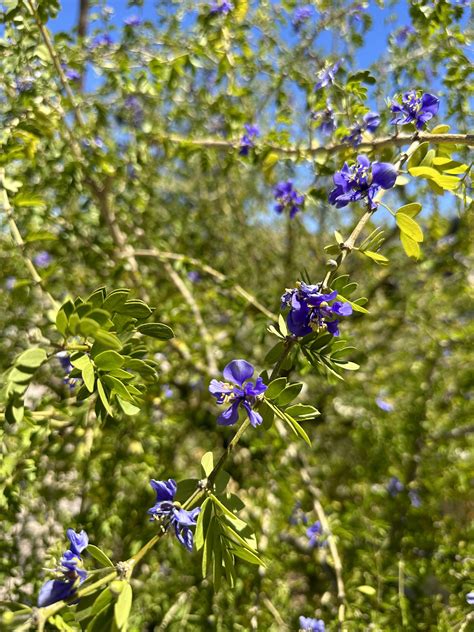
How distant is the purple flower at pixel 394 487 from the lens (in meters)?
2.16

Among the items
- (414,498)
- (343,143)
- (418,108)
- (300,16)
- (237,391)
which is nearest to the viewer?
(237,391)

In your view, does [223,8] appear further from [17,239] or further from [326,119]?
[17,239]

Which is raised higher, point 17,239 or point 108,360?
point 108,360

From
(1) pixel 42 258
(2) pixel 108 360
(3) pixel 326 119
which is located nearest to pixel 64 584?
(2) pixel 108 360

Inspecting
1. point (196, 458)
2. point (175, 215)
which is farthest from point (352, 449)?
point (175, 215)

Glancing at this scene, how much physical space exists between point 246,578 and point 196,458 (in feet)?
3.64

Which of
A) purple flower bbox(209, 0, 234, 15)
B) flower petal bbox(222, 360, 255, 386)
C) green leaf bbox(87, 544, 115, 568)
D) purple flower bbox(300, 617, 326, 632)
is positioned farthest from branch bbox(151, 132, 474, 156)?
purple flower bbox(300, 617, 326, 632)

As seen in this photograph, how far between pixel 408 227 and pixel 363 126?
0.51m

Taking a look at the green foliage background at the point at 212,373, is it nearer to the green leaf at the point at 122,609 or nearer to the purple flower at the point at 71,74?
the purple flower at the point at 71,74

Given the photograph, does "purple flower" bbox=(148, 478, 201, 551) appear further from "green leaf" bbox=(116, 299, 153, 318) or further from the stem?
the stem

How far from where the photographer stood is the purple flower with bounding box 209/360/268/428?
35.4 inches

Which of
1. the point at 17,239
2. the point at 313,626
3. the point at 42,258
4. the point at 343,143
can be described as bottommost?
the point at 42,258

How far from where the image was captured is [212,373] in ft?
6.43

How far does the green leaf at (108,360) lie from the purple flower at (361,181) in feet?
1.78
